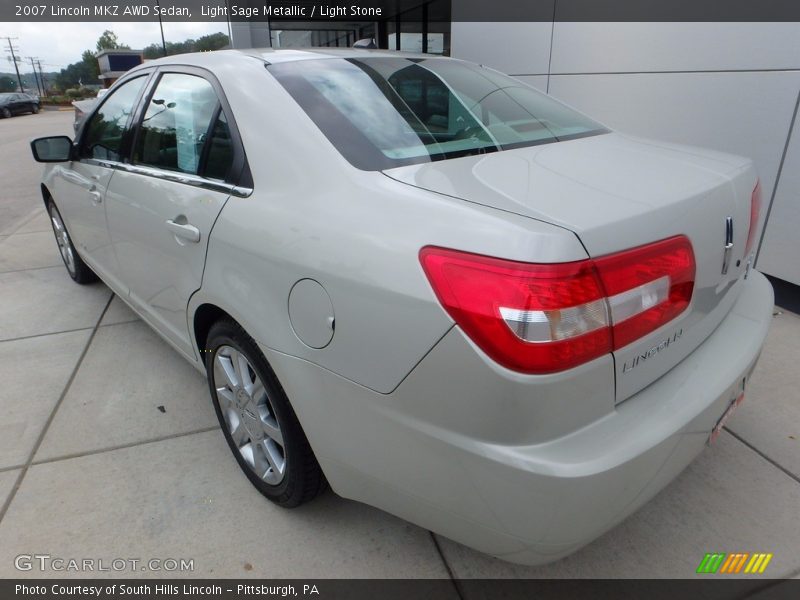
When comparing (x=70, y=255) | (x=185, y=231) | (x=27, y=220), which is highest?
(x=185, y=231)

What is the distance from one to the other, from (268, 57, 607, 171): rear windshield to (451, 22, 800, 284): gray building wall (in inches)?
87.2

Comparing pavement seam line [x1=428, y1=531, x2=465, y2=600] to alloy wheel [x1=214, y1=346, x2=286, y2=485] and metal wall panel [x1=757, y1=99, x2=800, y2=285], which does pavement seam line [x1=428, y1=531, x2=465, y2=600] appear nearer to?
alloy wheel [x1=214, y1=346, x2=286, y2=485]

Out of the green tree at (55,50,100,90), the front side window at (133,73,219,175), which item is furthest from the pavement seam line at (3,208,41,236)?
the green tree at (55,50,100,90)

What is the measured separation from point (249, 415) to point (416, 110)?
50.3 inches

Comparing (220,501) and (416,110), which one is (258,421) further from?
(416,110)

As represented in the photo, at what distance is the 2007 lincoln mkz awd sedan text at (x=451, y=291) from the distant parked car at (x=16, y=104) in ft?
134

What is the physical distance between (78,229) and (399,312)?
10.5ft

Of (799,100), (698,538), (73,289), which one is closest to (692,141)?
(799,100)

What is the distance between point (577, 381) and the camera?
1280 millimetres

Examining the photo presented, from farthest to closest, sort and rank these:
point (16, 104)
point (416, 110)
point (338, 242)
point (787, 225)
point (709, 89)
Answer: point (16, 104) < point (709, 89) < point (787, 225) < point (416, 110) < point (338, 242)

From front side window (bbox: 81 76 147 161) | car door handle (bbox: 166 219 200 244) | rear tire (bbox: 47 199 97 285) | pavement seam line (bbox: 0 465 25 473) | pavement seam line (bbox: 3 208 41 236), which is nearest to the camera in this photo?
car door handle (bbox: 166 219 200 244)

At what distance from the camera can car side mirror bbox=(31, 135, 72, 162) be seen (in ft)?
11.2

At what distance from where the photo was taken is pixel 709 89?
4.24 metres

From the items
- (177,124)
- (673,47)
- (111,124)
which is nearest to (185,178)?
Result: (177,124)
